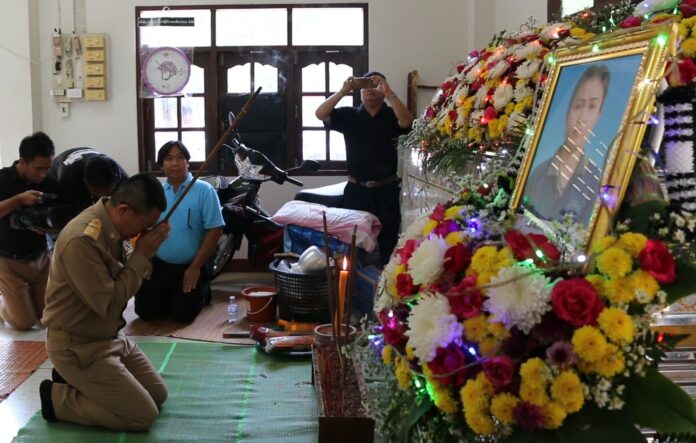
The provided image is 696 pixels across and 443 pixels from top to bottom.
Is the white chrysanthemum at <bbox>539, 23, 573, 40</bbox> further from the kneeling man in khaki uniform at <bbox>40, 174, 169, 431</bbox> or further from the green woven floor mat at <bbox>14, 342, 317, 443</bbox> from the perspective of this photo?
the green woven floor mat at <bbox>14, 342, 317, 443</bbox>

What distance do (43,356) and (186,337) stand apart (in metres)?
0.75

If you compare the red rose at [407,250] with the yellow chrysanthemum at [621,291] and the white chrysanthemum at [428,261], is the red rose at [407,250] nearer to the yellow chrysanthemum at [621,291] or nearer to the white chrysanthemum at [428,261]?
the white chrysanthemum at [428,261]

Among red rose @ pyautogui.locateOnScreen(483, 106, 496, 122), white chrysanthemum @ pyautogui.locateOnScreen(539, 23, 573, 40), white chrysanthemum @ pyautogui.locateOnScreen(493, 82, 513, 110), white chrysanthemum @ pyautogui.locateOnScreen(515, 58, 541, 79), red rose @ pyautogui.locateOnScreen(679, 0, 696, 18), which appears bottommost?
red rose @ pyautogui.locateOnScreen(483, 106, 496, 122)

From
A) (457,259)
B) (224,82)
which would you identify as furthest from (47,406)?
(224,82)

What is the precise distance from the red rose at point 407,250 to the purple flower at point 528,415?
0.50m

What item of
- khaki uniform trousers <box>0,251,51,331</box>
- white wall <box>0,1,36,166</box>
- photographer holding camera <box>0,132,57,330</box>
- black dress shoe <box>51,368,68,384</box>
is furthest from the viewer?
white wall <box>0,1,36,166</box>

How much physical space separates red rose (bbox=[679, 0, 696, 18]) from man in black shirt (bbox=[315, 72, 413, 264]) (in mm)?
2664

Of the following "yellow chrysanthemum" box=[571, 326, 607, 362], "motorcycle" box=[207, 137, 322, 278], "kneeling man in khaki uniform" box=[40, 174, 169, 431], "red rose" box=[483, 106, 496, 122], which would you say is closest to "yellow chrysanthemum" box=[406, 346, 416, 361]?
"yellow chrysanthemum" box=[571, 326, 607, 362]

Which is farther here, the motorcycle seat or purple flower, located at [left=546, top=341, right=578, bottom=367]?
the motorcycle seat

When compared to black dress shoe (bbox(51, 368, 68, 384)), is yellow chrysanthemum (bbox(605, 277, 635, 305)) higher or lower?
higher

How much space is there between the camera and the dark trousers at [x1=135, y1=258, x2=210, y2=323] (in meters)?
4.50

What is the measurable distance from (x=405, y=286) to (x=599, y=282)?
1.43ft

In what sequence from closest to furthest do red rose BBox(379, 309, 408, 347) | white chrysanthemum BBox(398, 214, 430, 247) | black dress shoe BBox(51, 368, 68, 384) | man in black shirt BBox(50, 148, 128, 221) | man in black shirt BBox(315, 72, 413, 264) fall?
red rose BBox(379, 309, 408, 347) → white chrysanthemum BBox(398, 214, 430, 247) → black dress shoe BBox(51, 368, 68, 384) → man in black shirt BBox(50, 148, 128, 221) → man in black shirt BBox(315, 72, 413, 264)

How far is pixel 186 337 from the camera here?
4.17 metres
